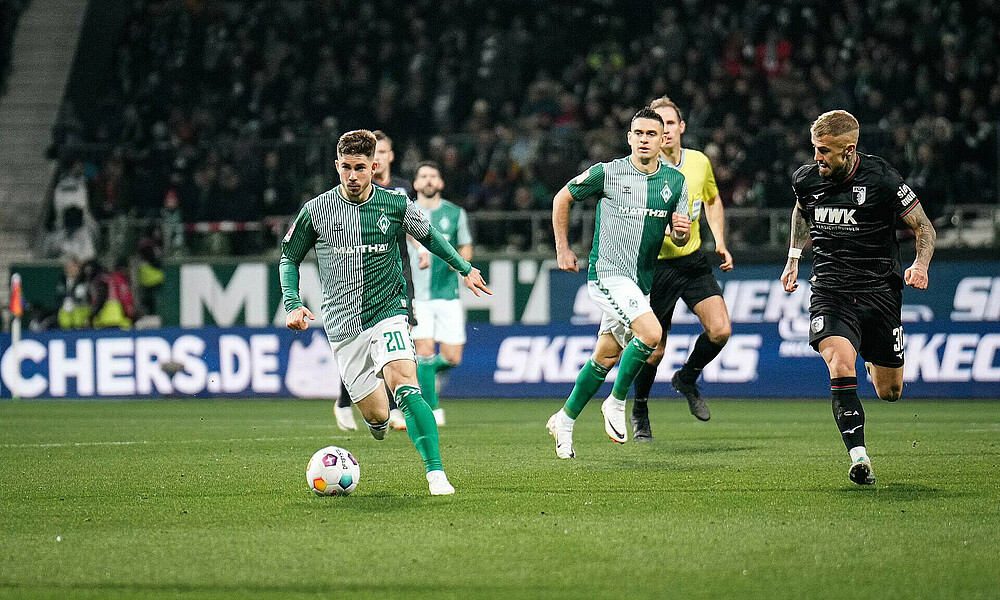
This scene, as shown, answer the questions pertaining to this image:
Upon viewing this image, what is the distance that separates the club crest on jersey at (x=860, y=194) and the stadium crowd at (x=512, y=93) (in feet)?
35.3

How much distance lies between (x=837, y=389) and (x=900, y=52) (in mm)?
14012

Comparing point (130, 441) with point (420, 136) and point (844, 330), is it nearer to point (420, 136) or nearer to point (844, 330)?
point (844, 330)

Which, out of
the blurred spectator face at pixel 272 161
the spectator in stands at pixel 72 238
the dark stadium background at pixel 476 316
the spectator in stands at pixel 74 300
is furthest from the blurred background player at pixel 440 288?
the spectator in stands at pixel 72 238

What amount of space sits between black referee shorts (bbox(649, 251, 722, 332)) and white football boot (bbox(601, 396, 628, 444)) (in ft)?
3.80

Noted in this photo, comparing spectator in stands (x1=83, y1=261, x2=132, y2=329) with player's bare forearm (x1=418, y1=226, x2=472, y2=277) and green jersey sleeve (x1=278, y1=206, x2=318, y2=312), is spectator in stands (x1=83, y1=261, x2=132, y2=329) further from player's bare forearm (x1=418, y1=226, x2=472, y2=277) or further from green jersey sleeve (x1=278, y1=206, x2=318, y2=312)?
player's bare forearm (x1=418, y1=226, x2=472, y2=277)

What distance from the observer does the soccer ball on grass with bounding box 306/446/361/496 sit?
289 inches

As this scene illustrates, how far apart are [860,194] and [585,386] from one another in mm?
2368

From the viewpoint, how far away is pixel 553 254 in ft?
62.4

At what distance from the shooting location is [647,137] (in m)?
9.14

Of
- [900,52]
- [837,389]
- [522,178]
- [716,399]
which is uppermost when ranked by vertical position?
[900,52]

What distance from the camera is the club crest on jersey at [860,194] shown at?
7734 millimetres

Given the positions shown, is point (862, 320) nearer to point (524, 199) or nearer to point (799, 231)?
point (799, 231)

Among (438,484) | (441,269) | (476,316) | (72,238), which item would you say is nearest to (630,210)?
(438,484)

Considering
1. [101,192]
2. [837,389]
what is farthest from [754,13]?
[837,389]
